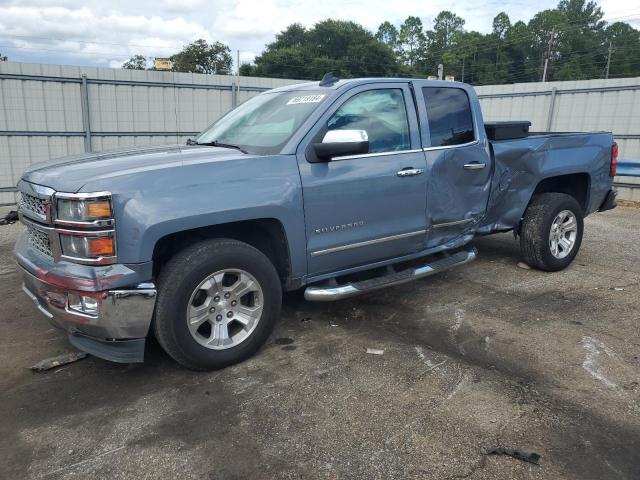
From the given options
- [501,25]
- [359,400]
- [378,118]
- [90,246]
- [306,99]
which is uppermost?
[501,25]

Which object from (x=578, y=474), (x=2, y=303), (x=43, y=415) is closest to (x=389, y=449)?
(x=578, y=474)

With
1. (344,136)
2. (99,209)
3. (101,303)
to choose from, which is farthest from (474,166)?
(101,303)

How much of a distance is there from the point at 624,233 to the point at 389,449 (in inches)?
270

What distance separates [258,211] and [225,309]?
0.69 m

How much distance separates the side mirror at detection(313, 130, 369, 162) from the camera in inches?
142

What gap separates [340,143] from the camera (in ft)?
11.8

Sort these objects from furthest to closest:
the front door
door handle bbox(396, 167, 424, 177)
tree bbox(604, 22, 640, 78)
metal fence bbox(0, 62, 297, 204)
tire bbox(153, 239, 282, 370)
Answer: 1. tree bbox(604, 22, 640, 78)
2. metal fence bbox(0, 62, 297, 204)
3. door handle bbox(396, 167, 424, 177)
4. the front door
5. tire bbox(153, 239, 282, 370)

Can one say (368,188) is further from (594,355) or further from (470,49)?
(470,49)

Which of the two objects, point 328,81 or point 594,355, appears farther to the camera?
point 328,81

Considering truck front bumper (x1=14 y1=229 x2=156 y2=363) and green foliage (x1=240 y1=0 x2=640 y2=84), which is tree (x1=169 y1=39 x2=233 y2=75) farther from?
truck front bumper (x1=14 y1=229 x2=156 y2=363)

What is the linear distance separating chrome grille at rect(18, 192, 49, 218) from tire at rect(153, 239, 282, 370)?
0.82m

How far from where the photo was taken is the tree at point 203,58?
62.3 metres

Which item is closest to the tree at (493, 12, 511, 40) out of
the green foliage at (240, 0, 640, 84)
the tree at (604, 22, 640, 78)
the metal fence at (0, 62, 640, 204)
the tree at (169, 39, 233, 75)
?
the green foliage at (240, 0, 640, 84)

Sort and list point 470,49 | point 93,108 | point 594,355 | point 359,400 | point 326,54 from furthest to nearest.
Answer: point 470,49 < point 326,54 < point 93,108 < point 594,355 < point 359,400
